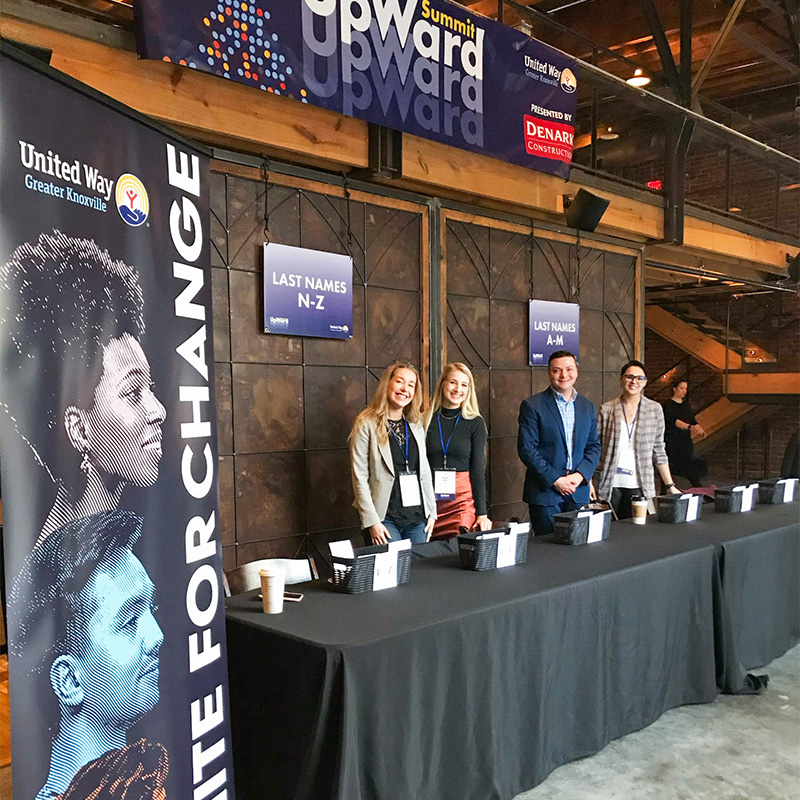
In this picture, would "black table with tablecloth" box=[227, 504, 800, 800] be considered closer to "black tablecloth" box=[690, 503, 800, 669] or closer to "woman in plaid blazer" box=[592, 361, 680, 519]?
"black tablecloth" box=[690, 503, 800, 669]

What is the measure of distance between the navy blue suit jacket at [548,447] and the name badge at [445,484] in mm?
415

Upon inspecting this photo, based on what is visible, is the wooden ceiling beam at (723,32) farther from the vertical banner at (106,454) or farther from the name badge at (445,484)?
the vertical banner at (106,454)

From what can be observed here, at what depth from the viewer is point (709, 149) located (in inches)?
442

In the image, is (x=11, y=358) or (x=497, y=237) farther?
(x=497, y=237)

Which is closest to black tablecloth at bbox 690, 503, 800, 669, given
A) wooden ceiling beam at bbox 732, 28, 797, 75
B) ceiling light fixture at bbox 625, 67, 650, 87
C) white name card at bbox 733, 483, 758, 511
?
white name card at bbox 733, 483, 758, 511

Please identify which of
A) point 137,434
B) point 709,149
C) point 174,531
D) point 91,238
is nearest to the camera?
point 91,238

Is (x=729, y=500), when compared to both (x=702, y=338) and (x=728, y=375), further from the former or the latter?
(x=702, y=338)

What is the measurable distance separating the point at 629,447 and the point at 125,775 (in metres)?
3.46

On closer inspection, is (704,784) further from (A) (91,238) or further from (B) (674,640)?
(A) (91,238)

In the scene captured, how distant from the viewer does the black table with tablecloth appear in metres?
1.90

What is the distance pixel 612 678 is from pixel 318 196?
3415 mm

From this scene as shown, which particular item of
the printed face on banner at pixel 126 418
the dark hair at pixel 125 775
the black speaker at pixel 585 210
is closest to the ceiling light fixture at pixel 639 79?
the black speaker at pixel 585 210

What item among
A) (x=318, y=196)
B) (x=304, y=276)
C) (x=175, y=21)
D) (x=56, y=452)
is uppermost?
(x=175, y=21)

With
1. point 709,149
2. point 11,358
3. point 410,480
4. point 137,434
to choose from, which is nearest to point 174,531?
point 137,434
